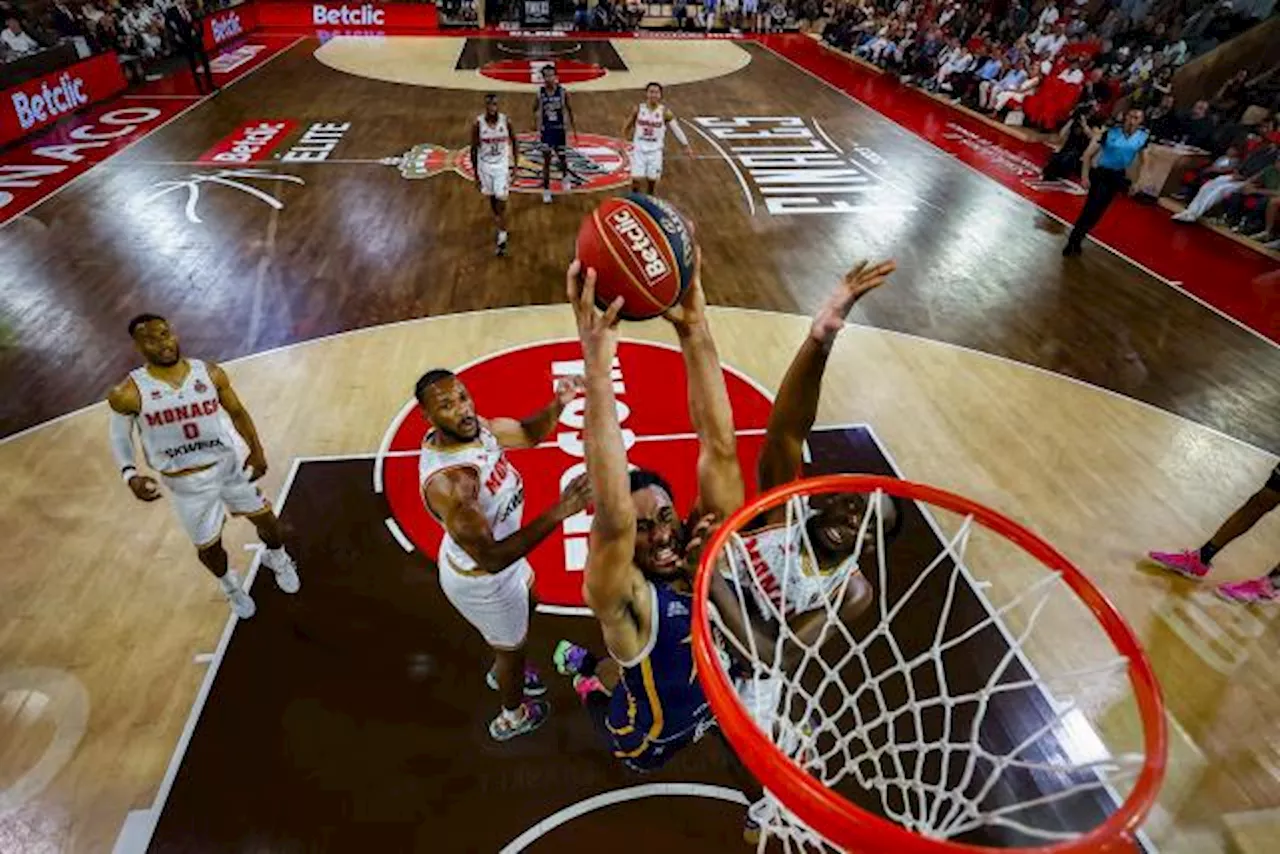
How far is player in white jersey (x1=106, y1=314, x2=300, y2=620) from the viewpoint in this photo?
365 cm

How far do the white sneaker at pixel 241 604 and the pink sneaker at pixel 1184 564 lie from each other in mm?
5413

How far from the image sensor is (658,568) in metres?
2.60

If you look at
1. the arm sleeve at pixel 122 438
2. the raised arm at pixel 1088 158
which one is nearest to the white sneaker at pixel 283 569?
the arm sleeve at pixel 122 438

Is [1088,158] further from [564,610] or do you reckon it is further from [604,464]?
[604,464]

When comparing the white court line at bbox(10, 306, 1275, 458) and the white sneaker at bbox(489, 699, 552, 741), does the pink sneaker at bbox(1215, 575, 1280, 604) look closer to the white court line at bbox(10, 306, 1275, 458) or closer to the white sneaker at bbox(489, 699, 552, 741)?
the white court line at bbox(10, 306, 1275, 458)

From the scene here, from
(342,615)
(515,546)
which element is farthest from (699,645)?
(342,615)

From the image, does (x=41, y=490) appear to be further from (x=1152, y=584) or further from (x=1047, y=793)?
(x=1152, y=584)

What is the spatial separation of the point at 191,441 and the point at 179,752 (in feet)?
4.76

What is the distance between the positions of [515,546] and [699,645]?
3.84 ft

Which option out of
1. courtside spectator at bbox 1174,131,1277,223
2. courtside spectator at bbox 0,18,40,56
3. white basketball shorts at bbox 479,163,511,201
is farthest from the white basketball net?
courtside spectator at bbox 0,18,40,56

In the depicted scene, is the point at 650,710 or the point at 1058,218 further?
the point at 1058,218

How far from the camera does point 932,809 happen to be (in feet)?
11.1

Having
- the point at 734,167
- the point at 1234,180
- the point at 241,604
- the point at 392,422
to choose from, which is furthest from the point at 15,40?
the point at 1234,180

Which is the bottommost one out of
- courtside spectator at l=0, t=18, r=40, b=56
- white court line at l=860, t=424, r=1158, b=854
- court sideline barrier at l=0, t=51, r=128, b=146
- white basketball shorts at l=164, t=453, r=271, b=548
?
court sideline barrier at l=0, t=51, r=128, b=146
